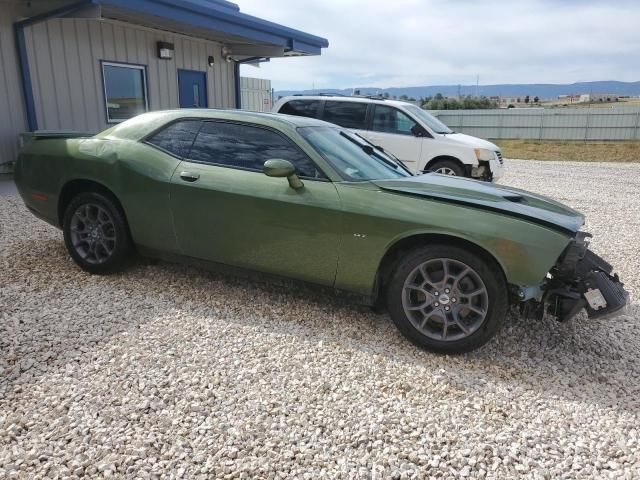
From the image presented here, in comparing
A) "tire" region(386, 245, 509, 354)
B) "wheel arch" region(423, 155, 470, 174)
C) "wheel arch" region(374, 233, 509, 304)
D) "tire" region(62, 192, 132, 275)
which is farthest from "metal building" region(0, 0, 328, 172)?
"tire" region(386, 245, 509, 354)

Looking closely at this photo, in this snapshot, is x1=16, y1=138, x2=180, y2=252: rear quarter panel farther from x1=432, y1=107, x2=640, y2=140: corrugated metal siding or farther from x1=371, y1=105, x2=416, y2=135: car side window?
x1=432, y1=107, x2=640, y2=140: corrugated metal siding

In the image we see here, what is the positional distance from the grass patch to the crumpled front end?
678 inches

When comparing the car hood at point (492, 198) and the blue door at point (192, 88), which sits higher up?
the blue door at point (192, 88)

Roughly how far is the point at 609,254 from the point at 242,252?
449cm

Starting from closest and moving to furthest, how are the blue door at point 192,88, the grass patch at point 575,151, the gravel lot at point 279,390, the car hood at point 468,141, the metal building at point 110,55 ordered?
the gravel lot at point 279,390 < the metal building at point 110,55 < the car hood at point 468,141 < the blue door at point 192,88 < the grass patch at point 575,151

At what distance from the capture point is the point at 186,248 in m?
4.15

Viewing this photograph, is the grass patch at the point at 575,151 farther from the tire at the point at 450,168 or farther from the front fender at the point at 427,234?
the front fender at the point at 427,234

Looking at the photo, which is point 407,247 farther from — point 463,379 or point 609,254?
point 609,254

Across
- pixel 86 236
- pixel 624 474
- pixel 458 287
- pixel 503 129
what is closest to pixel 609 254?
pixel 458 287

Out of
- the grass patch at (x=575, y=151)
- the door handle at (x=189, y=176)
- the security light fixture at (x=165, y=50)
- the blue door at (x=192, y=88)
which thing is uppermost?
the security light fixture at (x=165, y=50)

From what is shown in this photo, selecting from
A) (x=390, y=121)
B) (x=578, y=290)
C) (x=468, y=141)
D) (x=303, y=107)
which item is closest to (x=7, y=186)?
(x=303, y=107)

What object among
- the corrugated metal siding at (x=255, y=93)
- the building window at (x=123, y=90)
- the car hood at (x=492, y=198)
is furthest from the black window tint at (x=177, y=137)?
the corrugated metal siding at (x=255, y=93)

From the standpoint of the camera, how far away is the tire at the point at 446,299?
10.6ft

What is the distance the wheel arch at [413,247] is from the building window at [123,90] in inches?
334
